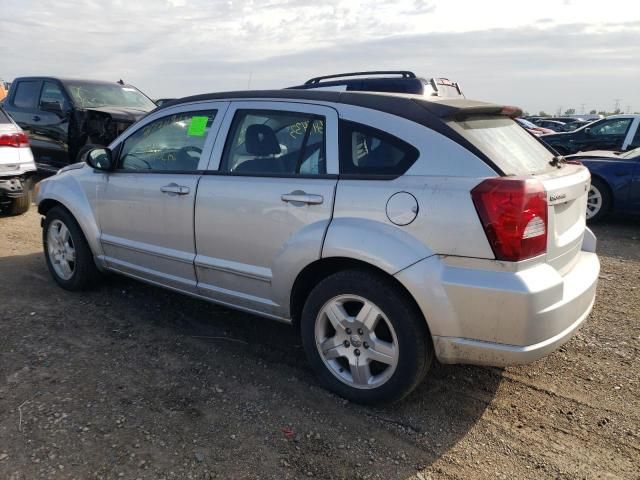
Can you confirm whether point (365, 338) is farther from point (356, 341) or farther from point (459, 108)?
point (459, 108)

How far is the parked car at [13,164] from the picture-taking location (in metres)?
6.98

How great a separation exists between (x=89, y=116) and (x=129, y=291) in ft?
16.8

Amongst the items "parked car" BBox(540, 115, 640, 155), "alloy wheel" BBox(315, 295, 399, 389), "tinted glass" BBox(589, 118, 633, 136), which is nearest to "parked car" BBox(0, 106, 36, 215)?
"alloy wheel" BBox(315, 295, 399, 389)

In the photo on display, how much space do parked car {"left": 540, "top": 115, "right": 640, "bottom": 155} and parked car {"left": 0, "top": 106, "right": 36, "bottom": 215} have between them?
30.7 feet

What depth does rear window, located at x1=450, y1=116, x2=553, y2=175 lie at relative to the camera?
276cm

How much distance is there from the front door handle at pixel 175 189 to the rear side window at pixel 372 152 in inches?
47.1

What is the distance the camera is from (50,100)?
31.3 feet

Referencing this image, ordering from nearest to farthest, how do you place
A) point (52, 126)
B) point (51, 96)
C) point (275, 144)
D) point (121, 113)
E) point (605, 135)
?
point (275, 144)
point (121, 113)
point (52, 126)
point (51, 96)
point (605, 135)

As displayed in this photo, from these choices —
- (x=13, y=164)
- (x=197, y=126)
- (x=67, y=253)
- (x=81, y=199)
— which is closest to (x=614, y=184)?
(x=197, y=126)

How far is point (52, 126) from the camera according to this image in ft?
30.6

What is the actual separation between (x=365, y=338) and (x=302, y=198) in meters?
0.86

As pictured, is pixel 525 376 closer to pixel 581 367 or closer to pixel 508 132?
pixel 581 367

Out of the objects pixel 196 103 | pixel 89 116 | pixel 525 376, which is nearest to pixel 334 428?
pixel 525 376

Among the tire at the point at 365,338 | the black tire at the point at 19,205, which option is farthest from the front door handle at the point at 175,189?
the black tire at the point at 19,205
